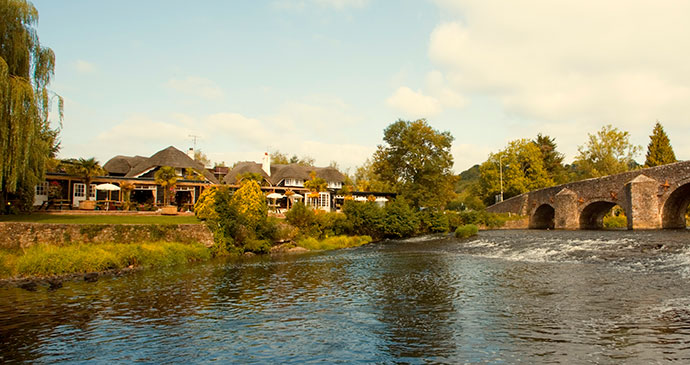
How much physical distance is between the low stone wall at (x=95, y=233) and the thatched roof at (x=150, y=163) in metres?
22.6

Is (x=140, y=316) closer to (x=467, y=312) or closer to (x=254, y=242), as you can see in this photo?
(x=467, y=312)

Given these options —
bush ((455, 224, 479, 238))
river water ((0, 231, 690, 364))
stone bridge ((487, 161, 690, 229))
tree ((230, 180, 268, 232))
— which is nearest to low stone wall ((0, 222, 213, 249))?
tree ((230, 180, 268, 232))

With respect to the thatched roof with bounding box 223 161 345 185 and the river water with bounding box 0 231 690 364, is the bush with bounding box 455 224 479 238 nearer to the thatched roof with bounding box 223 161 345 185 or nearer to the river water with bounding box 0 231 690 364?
the river water with bounding box 0 231 690 364

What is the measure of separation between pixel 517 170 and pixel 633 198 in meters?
40.8

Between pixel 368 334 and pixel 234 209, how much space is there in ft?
77.7

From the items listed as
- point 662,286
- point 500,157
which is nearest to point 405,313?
point 662,286

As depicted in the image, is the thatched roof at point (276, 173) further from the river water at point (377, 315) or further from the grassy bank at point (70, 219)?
the river water at point (377, 315)

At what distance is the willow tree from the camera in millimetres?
21016

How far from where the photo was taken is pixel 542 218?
5641cm

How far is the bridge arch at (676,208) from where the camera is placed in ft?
107

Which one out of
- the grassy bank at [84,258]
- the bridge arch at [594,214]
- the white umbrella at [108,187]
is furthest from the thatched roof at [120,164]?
the bridge arch at [594,214]

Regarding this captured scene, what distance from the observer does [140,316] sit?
12.9m

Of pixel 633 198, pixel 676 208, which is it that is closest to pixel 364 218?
pixel 633 198

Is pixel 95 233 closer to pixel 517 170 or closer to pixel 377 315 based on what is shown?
pixel 377 315
